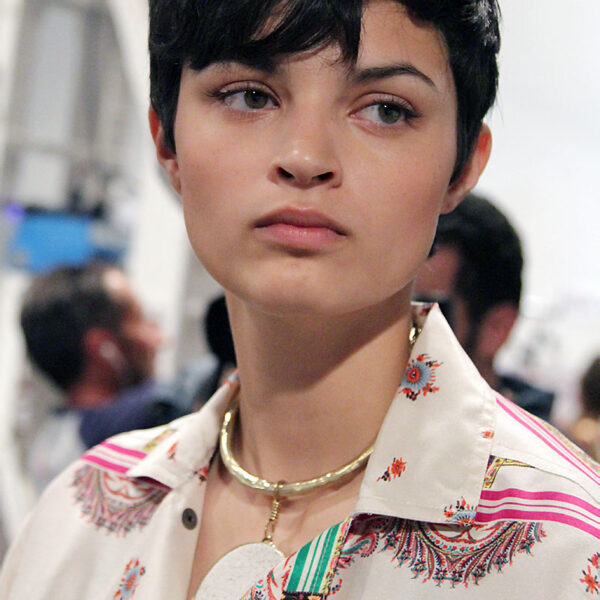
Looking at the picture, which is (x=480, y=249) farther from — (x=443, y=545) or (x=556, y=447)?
(x=443, y=545)

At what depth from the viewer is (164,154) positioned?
106cm

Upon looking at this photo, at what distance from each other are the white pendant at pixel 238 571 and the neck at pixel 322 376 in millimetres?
93

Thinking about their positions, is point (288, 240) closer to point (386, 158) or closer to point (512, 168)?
point (386, 158)

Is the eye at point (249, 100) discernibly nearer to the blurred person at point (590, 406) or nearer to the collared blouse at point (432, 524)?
the collared blouse at point (432, 524)

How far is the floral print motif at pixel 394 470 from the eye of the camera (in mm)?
863

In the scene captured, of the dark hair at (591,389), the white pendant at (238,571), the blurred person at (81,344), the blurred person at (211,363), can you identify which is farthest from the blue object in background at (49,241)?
the white pendant at (238,571)

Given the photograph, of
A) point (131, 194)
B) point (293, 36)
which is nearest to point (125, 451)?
point (293, 36)

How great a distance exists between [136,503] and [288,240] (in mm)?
456

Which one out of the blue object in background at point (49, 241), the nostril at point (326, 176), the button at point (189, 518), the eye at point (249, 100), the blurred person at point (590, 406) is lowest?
the blue object in background at point (49, 241)

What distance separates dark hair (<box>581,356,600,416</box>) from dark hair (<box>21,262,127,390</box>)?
4.22ft

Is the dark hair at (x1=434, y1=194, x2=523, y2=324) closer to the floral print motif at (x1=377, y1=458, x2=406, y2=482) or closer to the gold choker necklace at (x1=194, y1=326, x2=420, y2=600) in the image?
the gold choker necklace at (x1=194, y1=326, x2=420, y2=600)

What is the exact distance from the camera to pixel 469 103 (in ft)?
3.09

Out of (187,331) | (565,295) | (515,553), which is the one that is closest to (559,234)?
(565,295)

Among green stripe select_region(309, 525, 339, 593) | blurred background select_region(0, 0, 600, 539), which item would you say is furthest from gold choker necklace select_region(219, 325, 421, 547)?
blurred background select_region(0, 0, 600, 539)
